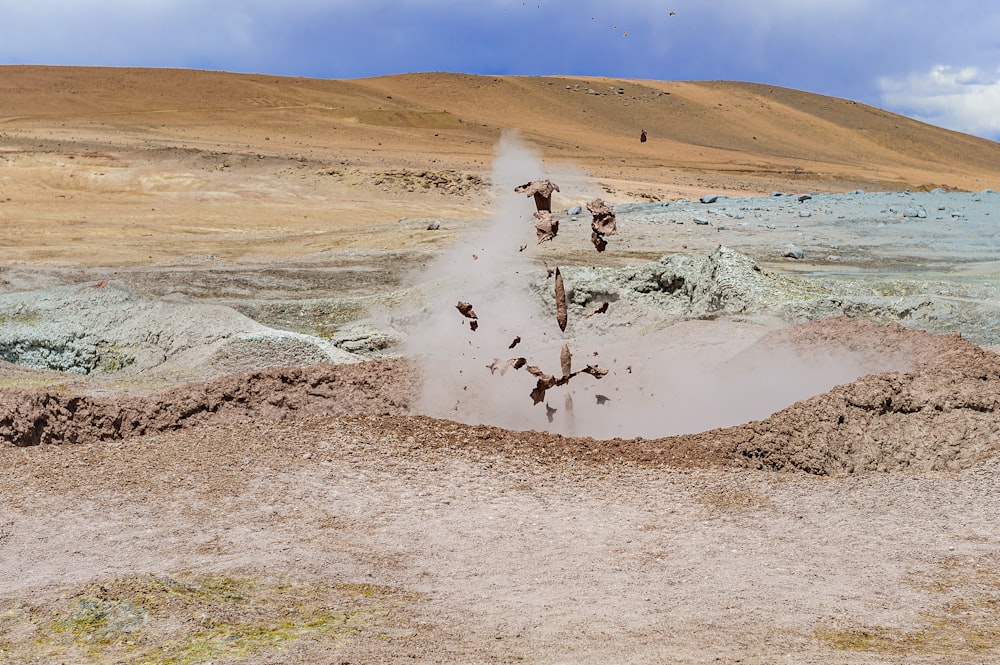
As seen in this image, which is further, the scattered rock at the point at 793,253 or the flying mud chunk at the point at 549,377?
the scattered rock at the point at 793,253

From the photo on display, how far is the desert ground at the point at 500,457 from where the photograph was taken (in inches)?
167

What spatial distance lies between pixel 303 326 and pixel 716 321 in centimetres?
624

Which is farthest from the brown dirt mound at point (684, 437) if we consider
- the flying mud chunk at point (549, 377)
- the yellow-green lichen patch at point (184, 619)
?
the yellow-green lichen patch at point (184, 619)

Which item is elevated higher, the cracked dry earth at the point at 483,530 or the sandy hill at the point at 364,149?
the sandy hill at the point at 364,149

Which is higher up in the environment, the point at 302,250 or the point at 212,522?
the point at 302,250

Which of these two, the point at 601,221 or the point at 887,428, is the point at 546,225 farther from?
the point at 887,428

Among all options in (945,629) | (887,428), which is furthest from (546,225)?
(945,629)

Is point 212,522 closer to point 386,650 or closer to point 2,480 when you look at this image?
point 2,480

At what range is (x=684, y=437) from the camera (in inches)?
285

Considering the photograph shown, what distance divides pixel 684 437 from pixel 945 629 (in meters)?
3.14

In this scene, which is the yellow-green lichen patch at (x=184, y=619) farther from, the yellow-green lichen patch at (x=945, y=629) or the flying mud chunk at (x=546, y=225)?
the flying mud chunk at (x=546, y=225)

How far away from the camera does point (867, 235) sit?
75.4 ft

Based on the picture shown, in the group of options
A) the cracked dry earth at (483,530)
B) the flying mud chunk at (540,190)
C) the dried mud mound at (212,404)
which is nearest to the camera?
the cracked dry earth at (483,530)

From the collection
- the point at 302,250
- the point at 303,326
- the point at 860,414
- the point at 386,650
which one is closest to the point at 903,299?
the point at 860,414
